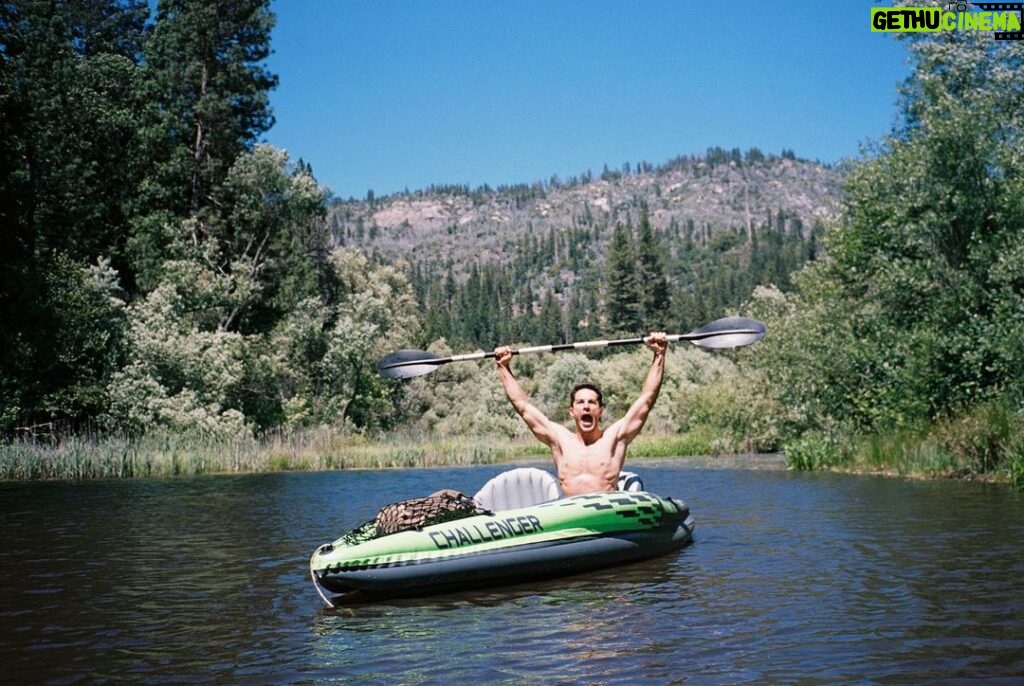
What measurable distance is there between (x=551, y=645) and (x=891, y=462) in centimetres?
1533

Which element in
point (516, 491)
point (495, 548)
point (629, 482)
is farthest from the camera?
point (629, 482)

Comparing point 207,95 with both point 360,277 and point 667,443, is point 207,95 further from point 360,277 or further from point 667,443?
point 667,443

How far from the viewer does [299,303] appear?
3938 cm

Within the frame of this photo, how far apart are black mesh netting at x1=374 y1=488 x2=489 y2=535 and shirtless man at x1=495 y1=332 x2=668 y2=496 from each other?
1.51 meters

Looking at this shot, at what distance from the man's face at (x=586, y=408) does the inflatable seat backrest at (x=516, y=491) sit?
0.64 meters

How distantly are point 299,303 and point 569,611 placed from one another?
33.3 m

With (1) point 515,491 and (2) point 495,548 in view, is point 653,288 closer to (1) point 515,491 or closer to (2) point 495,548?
(1) point 515,491

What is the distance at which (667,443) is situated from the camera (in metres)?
33.9

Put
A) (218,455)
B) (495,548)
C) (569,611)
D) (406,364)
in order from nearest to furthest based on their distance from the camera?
1. (569,611)
2. (495,548)
3. (406,364)
4. (218,455)

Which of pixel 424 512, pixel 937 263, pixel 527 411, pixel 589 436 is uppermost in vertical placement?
pixel 937 263

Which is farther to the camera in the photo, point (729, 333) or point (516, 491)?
point (729, 333)

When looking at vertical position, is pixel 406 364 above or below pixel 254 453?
above

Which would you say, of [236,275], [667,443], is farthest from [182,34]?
[667,443]

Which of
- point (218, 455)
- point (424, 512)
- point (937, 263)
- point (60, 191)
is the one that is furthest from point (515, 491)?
point (60, 191)
